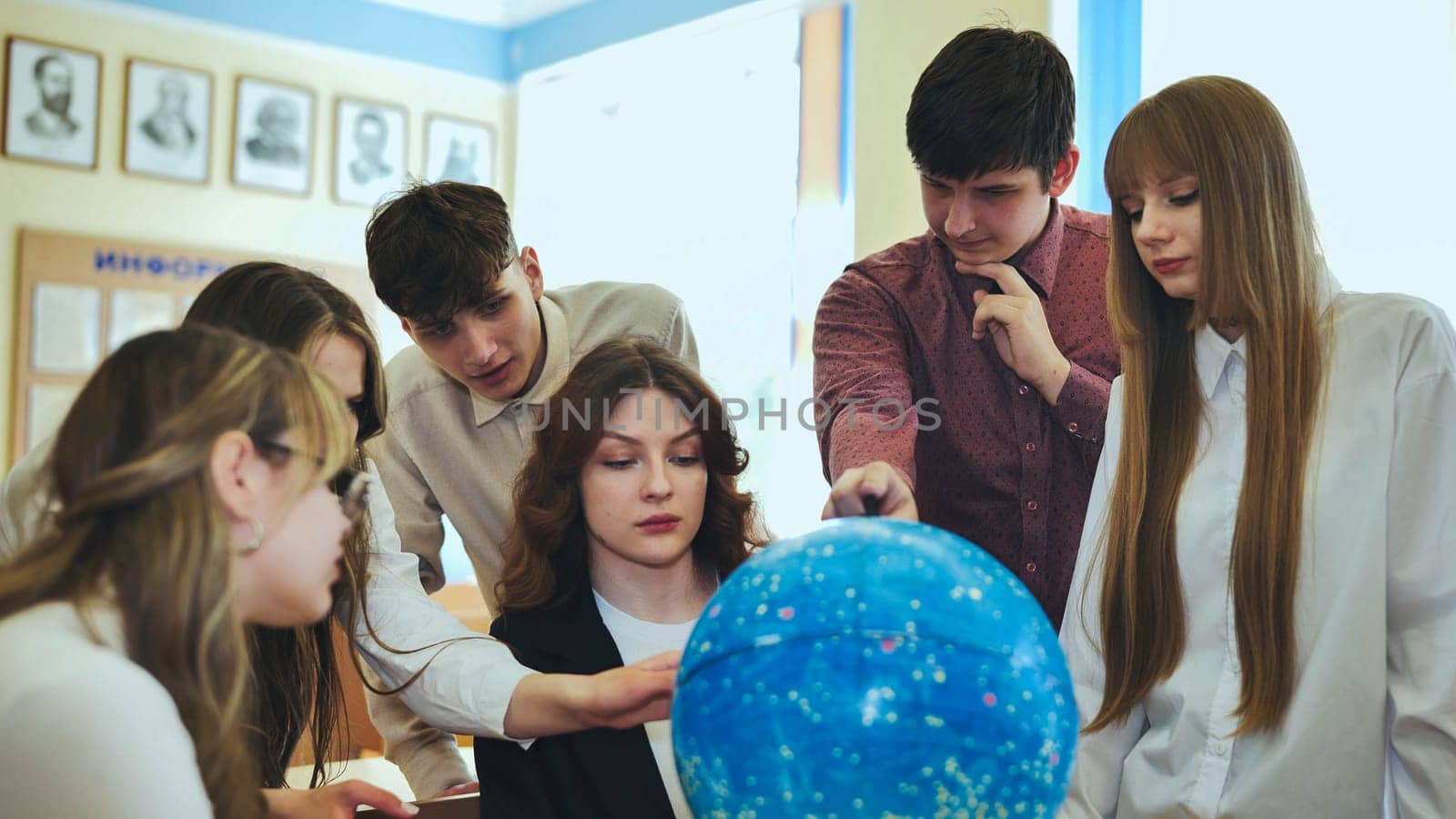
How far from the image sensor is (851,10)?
5520 millimetres

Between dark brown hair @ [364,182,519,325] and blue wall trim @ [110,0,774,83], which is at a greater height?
blue wall trim @ [110,0,774,83]

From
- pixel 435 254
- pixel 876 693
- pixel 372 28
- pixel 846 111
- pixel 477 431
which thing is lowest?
pixel 876 693

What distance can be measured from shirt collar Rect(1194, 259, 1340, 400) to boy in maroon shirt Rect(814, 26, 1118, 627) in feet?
0.93

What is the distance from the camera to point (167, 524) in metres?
1.26

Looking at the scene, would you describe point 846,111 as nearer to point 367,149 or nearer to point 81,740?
point 367,149

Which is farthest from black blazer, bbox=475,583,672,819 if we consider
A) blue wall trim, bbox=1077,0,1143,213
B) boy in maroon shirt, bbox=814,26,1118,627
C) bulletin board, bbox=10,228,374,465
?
bulletin board, bbox=10,228,374,465

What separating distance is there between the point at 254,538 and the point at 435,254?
1.21 meters

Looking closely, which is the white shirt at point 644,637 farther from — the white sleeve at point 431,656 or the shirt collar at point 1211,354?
the shirt collar at point 1211,354

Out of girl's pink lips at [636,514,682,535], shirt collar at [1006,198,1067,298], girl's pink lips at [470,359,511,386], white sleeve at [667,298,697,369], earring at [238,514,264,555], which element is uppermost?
shirt collar at [1006,198,1067,298]

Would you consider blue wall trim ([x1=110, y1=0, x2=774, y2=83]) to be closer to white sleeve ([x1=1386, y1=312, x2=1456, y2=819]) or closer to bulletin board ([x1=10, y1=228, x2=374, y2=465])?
bulletin board ([x1=10, y1=228, x2=374, y2=465])

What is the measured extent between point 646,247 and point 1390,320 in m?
5.21

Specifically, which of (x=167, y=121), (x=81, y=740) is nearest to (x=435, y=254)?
(x=81, y=740)

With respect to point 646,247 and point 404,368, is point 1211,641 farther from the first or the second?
point 646,247

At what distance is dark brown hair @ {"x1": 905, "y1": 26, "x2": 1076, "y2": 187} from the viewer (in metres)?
2.19
